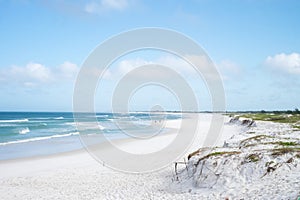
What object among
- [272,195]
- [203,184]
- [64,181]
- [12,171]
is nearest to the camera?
[272,195]

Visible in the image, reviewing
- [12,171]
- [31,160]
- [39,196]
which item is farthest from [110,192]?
[31,160]

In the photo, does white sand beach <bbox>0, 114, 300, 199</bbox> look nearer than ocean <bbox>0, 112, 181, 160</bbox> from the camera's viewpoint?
Yes

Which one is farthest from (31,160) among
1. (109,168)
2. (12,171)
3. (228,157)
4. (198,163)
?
(228,157)

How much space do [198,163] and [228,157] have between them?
1.23 metres

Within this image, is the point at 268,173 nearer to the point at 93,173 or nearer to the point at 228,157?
the point at 228,157

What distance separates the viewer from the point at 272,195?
822cm

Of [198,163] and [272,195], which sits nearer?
[272,195]

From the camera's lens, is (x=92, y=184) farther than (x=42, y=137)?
No

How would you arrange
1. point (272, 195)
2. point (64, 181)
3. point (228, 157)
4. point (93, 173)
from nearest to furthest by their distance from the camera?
point (272, 195) → point (228, 157) → point (64, 181) → point (93, 173)

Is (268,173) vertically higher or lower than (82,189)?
higher

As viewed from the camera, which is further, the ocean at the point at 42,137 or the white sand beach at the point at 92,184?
the ocean at the point at 42,137

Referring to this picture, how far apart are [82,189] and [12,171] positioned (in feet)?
20.4

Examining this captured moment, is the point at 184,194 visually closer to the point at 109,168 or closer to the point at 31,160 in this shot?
the point at 109,168

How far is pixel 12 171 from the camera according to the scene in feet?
52.9
